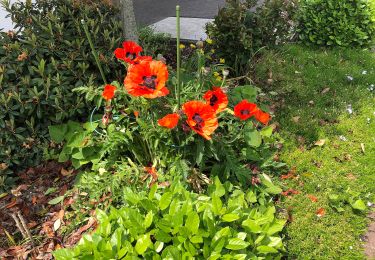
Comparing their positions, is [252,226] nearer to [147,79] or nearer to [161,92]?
[161,92]

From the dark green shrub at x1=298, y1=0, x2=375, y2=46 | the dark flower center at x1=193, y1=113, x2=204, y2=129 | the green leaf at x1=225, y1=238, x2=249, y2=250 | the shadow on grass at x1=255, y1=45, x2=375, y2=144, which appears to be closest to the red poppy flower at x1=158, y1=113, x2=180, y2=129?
the dark flower center at x1=193, y1=113, x2=204, y2=129

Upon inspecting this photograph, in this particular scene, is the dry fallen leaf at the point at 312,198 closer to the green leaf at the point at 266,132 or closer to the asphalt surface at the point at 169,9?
the green leaf at the point at 266,132

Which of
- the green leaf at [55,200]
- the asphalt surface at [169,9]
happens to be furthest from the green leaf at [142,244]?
the asphalt surface at [169,9]

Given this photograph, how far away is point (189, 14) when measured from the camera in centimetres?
727

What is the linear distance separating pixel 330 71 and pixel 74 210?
3.45 metres

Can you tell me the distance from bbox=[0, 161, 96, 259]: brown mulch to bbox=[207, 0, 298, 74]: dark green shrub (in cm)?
221

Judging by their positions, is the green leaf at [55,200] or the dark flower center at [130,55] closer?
the dark flower center at [130,55]

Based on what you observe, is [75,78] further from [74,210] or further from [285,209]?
[285,209]

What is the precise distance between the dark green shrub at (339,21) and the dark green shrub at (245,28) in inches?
40.5

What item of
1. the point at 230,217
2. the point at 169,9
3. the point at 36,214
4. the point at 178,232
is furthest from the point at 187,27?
the point at 178,232

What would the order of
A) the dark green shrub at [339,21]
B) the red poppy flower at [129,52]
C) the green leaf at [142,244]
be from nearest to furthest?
the green leaf at [142,244], the red poppy flower at [129,52], the dark green shrub at [339,21]

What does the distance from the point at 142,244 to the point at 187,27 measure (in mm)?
4785

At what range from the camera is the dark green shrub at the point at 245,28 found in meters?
4.18

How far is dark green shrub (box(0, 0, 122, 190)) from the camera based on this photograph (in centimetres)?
307
